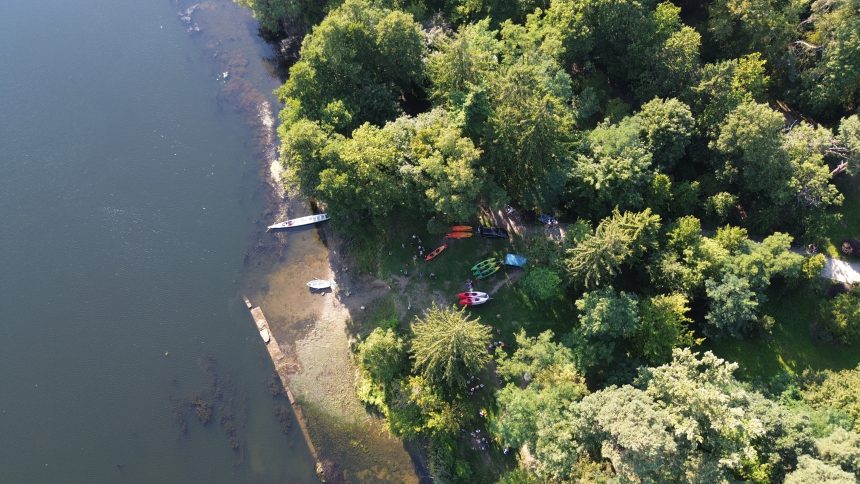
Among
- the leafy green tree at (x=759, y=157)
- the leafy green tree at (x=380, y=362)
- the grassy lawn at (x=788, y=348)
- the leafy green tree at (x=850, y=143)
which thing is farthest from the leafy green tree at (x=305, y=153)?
the leafy green tree at (x=850, y=143)

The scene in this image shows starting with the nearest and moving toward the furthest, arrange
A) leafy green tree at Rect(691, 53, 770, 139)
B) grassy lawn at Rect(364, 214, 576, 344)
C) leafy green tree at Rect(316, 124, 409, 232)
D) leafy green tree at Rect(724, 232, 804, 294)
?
leafy green tree at Rect(724, 232, 804, 294), leafy green tree at Rect(316, 124, 409, 232), leafy green tree at Rect(691, 53, 770, 139), grassy lawn at Rect(364, 214, 576, 344)

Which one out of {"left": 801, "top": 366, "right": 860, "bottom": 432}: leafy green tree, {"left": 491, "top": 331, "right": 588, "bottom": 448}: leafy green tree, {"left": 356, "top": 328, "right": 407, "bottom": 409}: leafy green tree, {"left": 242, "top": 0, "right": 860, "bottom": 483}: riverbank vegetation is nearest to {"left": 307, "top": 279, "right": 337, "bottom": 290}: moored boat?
{"left": 242, "top": 0, "right": 860, "bottom": 483}: riverbank vegetation

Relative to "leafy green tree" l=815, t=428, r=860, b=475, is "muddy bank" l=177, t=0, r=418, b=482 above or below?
below

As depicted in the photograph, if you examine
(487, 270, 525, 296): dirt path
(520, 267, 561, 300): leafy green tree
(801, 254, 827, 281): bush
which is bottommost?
(487, 270, 525, 296): dirt path

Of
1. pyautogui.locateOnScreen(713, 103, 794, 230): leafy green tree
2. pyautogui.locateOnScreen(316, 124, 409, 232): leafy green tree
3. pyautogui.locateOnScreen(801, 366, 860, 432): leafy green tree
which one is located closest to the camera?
pyautogui.locateOnScreen(801, 366, 860, 432): leafy green tree

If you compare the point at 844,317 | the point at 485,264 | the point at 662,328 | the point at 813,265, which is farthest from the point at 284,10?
the point at 844,317

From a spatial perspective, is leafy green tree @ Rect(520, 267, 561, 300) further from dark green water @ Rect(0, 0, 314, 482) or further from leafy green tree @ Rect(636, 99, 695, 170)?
dark green water @ Rect(0, 0, 314, 482)

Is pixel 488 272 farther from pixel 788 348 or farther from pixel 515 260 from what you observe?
pixel 788 348

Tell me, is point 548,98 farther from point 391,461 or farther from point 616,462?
point 391,461
